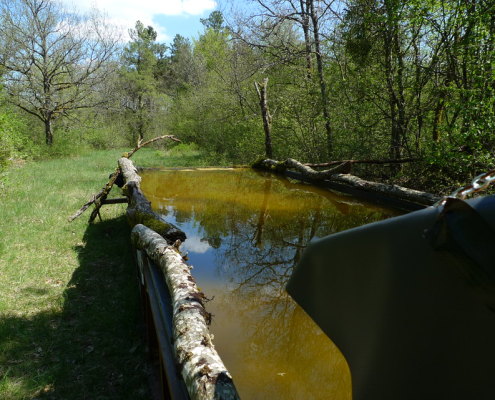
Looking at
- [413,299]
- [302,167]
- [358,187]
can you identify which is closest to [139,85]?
[302,167]

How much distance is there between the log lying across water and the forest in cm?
81

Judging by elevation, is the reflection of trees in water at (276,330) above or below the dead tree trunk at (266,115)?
below

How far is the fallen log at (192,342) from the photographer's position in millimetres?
1813

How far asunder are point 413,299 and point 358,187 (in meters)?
7.70

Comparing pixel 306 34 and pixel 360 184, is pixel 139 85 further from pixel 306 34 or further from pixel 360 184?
pixel 360 184

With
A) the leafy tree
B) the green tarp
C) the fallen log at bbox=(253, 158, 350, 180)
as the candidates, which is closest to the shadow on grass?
the green tarp

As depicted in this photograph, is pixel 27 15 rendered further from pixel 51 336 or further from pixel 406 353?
pixel 406 353

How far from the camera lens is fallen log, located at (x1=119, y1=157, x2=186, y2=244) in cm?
440

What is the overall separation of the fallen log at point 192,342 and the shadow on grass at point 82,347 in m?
1.08

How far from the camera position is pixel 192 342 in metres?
2.18

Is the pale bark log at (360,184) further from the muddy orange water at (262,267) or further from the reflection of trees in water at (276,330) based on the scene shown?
the reflection of trees in water at (276,330)

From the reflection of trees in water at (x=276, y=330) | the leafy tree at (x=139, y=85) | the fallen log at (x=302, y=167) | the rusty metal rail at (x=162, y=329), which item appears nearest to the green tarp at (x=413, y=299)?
the rusty metal rail at (x=162, y=329)

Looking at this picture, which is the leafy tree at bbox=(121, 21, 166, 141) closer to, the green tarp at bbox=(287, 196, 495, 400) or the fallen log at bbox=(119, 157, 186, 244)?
the fallen log at bbox=(119, 157, 186, 244)

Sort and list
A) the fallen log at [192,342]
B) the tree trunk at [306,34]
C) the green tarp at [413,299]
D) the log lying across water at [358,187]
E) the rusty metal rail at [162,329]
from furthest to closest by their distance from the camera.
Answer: the tree trunk at [306,34], the log lying across water at [358,187], the rusty metal rail at [162,329], the fallen log at [192,342], the green tarp at [413,299]
